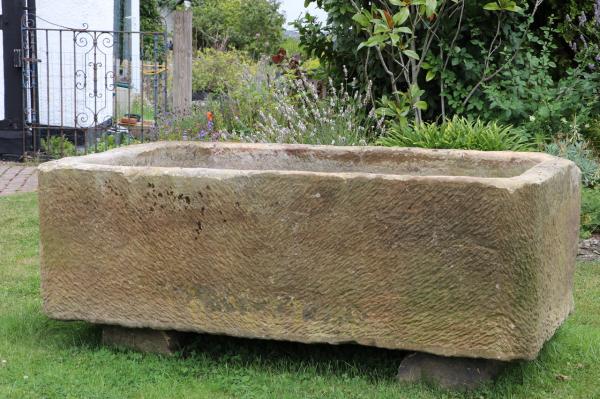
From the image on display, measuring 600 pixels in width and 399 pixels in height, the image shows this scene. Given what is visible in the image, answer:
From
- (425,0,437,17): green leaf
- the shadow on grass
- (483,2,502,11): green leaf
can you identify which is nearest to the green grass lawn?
the shadow on grass

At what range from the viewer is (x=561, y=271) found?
12.5 feet

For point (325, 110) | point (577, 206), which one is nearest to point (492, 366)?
point (577, 206)

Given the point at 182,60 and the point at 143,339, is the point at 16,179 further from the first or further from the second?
the point at 143,339

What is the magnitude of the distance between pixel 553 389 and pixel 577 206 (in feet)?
2.93

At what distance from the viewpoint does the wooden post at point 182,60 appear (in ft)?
31.1

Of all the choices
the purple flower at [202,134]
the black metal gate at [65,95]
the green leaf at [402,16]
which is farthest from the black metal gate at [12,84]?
the green leaf at [402,16]

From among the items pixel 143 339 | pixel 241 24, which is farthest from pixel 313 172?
pixel 241 24

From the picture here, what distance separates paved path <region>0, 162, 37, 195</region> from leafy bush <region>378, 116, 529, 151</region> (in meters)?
3.63

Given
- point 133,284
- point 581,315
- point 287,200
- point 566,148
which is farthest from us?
point 566,148

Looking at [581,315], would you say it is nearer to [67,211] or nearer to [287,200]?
[287,200]

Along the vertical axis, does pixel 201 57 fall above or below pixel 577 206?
above

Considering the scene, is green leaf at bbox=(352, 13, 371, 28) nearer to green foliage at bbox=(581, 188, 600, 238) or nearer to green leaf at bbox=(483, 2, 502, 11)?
green leaf at bbox=(483, 2, 502, 11)

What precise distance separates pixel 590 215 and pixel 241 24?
47.0 ft

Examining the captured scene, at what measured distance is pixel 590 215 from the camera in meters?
6.32
